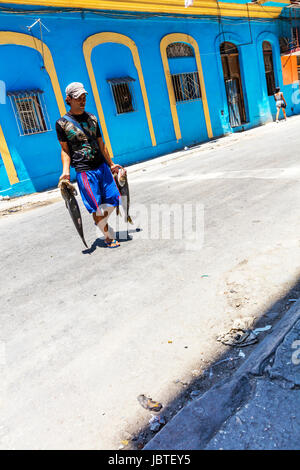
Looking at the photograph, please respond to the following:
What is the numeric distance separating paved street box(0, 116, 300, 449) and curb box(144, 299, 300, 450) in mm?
163

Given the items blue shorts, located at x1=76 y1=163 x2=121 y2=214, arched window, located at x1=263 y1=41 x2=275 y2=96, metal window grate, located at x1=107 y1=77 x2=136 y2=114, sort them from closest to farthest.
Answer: blue shorts, located at x1=76 y1=163 x2=121 y2=214 < metal window grate, located at x1=107 y1=77 x2=136 y2=114 < arched window, located at x1=263 y1=41 x2=275 y2=96

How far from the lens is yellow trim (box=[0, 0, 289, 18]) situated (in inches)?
428

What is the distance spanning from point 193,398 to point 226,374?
23 cm

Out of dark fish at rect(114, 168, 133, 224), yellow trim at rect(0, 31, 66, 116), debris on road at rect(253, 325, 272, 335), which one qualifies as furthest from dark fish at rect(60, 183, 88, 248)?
yellow trim at rect(0, 31, 66, 116)

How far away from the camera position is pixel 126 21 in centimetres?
1245

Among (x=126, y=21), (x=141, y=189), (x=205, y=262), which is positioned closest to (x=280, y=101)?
(x=126, y=21)

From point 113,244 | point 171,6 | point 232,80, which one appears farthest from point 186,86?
point 113,244

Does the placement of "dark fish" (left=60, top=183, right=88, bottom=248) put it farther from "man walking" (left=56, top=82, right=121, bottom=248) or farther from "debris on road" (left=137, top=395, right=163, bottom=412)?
"debris on road" (left=137, top=395, right=163, bottom=412)

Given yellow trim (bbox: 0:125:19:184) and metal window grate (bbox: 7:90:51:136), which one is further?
metal window grate (bbox: 7:90:51:136)

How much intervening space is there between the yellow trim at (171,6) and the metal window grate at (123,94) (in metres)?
2.27

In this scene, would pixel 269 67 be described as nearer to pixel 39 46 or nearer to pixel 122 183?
pixel 39 46

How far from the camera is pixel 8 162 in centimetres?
998

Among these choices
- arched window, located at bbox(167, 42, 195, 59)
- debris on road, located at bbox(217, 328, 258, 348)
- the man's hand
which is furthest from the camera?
A: arched window, located at bbox(167, 42, 195, 59)

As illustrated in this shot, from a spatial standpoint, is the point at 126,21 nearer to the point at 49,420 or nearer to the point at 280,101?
the point at 280,101
